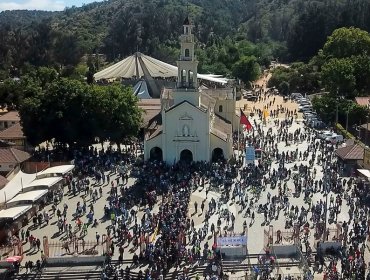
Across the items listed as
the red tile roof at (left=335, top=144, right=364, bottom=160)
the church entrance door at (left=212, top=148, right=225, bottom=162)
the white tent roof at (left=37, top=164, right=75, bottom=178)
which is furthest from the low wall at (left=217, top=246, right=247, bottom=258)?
the church entrance door at (left=212, top=148, right=225, bottom=162)

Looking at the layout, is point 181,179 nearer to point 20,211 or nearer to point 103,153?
point 103,153

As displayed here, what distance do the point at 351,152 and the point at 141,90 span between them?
101ft

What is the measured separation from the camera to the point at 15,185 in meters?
34.2

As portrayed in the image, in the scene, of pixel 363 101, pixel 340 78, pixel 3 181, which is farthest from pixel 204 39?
pixel 3 181

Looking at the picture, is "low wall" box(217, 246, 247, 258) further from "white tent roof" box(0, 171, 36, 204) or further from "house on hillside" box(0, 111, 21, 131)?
A: "house on hillside" box(0, 111, 21, 131)

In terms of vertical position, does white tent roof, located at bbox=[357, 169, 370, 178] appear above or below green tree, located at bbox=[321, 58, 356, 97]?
below

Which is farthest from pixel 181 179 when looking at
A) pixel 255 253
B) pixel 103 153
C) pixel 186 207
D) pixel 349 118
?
pixel 349 118

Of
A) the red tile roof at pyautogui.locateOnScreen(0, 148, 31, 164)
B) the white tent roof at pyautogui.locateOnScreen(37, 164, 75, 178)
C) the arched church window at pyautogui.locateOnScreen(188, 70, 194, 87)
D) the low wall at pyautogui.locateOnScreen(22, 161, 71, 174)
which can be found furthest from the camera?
the arched church window at pyautogui.locateOnScreen(188, 70, 194, 87)

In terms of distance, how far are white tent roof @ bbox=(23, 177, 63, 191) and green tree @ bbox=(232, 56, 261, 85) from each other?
5509cm

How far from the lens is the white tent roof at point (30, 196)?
31031 millimetres

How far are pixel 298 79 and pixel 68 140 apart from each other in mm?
45092

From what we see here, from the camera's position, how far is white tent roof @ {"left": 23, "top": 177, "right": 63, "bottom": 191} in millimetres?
33406

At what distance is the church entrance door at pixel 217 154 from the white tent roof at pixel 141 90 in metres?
21.9

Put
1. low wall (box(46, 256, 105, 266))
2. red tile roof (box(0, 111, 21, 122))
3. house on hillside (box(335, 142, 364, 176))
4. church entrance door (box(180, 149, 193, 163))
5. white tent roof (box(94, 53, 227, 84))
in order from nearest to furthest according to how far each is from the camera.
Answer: low wall (box(46, 256, 105, 266))
house on hillside (box(335, 142, 364, 176))
church entrance door (box(180, 149, 193, 163))
red tile roof (box(0, 111, 21, 122))
white tent roof (box(94, 53, 227, 84))
